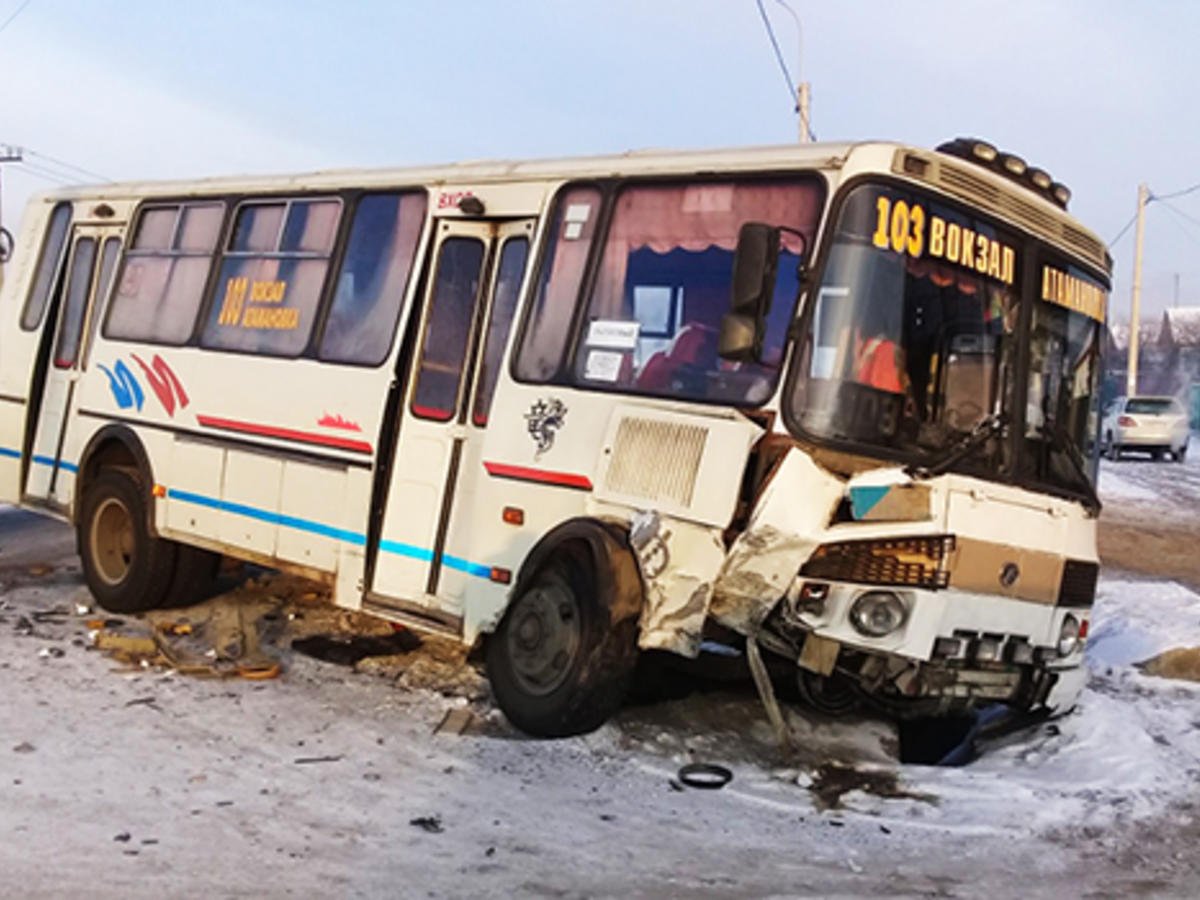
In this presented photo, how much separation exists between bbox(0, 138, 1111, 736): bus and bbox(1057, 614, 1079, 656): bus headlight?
0.08 ft

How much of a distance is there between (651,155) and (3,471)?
21.0ft

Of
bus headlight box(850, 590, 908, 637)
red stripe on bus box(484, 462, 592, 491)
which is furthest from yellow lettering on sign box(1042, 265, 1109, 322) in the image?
red stripe on bus box(484, 462, 592, 491)

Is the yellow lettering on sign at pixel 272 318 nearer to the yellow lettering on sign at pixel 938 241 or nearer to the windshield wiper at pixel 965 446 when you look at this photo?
the yellow lettering on sign at pixel 938 241

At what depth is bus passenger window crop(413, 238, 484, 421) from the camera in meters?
7.45

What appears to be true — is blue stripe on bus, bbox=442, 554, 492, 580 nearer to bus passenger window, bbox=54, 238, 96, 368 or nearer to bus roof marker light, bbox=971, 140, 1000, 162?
bus roof marker light, bbox=971, 140, 1000, 162

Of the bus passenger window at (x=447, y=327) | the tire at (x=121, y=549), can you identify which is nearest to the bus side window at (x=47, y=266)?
the tire at (x=121, y=549)

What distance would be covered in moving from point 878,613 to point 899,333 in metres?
1.23

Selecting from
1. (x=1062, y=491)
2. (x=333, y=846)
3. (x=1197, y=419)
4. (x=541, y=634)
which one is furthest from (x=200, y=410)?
(x=1197, y=419)

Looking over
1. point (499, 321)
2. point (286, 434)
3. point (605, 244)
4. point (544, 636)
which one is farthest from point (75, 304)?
point (544, 636)

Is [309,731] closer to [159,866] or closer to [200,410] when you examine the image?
[159,866]

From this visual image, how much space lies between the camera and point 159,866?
4.50 meters

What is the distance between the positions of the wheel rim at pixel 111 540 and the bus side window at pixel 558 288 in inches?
154

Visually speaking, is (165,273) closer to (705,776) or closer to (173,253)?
(173,253)

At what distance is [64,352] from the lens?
33.2 feet
